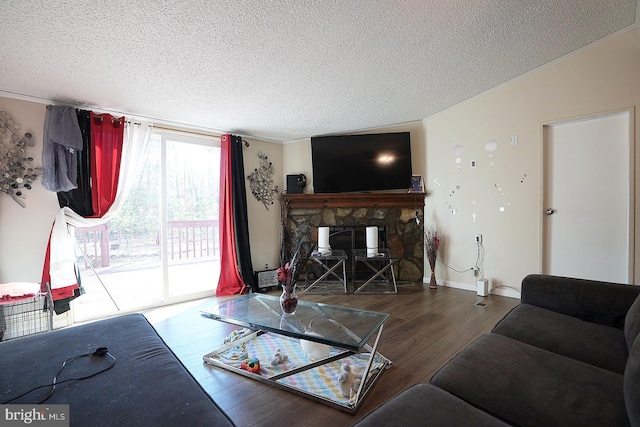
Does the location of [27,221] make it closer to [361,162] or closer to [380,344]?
[380,344]

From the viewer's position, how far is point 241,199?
3.93m

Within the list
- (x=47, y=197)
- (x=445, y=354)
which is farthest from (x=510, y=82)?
(x=47, y=197)

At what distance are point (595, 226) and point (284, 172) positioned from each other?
3.78 m

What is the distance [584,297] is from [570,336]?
392 millimetres

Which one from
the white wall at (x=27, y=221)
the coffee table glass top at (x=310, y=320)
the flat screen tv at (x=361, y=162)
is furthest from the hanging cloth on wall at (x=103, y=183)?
the flat screen tv at (x=361, y=162)

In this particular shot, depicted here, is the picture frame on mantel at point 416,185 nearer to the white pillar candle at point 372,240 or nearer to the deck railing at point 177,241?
the white pillar candle at point 372,240

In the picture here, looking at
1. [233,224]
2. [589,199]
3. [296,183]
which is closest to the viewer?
[589,199]

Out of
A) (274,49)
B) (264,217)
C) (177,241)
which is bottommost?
(177,241)

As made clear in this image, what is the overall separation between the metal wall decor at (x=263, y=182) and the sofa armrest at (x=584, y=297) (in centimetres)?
334

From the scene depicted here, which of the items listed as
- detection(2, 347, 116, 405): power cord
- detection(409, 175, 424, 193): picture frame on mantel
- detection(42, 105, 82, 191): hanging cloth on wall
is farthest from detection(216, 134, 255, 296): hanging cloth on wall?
detection(2, 347, 116, 405): power cord

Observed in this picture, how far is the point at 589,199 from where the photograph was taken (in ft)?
9.27

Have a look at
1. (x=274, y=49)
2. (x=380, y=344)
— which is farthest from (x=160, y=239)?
(x=380, y=344)

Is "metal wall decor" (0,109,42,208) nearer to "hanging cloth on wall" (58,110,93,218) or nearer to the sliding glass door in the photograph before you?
"hanging cloth on wall" (58,110,93,218)

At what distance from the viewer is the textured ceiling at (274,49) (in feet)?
5.84
